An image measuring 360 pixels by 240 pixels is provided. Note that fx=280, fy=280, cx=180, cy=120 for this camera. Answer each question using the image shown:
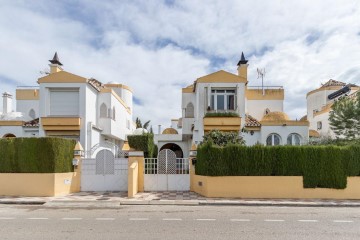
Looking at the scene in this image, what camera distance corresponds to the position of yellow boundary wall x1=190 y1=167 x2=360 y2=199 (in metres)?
13.7

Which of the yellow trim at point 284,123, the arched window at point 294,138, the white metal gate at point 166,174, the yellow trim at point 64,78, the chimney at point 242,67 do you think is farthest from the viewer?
the chimney at point 242,67

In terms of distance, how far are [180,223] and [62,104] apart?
1631 cm

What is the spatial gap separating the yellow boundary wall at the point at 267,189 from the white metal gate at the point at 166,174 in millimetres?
1976

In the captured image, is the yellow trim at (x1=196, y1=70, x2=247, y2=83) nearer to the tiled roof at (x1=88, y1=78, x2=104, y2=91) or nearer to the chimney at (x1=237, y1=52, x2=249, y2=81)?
the chimney at (x1=237, y1=52, x2=249, y2=81)

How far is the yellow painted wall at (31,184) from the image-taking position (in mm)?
13961

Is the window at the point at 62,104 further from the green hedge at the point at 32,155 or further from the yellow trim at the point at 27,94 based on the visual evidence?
the yellow trim at the point at 27,94

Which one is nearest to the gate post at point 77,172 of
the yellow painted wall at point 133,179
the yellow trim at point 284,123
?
the yellow painted wall at point 133,179

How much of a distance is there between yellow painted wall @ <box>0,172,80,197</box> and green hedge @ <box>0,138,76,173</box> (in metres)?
0.26

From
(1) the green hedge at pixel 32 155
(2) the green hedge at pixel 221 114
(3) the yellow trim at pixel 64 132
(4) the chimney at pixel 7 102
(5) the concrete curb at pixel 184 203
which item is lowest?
(5) the concrete curb at pixel 184 203

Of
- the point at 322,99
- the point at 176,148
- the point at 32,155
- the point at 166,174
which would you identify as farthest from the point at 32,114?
the point at 322,99

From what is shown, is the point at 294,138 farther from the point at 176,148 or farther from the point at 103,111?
Answer: the point at 103,111

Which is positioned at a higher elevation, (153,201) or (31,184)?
(31,184)

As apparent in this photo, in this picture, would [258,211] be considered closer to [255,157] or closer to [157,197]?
[255,157]

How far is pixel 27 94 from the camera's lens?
29.9m
